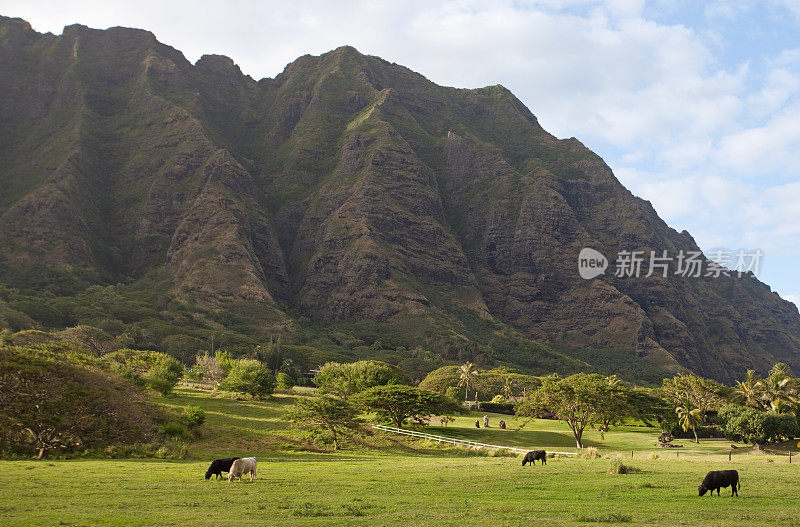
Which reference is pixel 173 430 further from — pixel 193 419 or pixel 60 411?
Answer: pixel 60 411

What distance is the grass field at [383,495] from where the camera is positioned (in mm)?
17906

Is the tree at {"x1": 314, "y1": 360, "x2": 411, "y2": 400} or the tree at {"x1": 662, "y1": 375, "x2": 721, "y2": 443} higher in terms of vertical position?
the tree at {"x1": 662, "y1": 375, "x2": 721, "y2": 443}

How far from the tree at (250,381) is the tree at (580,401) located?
130 ft

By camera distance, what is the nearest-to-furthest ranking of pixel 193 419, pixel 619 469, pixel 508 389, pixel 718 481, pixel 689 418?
pixel 718 481, pixel 619 469, pixel 193 419, pixel 689 418, pixel 508 389

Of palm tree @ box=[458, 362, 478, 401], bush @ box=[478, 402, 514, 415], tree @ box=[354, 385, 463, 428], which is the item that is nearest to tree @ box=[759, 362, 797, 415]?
tree @ box=[354, 385, 463, 428]

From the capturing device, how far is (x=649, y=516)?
60.4ft

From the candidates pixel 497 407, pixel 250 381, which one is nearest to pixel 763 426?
pixel 497 407

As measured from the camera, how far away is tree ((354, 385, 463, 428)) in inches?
2662

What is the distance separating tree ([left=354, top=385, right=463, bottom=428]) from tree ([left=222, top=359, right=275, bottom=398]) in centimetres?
2176

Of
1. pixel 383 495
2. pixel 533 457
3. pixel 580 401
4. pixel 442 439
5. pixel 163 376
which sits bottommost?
pixel 442 439

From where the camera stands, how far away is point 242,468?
89.8 ft

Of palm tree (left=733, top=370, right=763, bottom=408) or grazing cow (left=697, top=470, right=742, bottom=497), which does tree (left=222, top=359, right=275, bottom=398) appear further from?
grazing cow (left=697, top=470, right=742, bottom=497)

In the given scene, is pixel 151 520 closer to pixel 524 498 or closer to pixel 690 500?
pixel 524 498

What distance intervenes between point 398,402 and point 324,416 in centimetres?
1501
